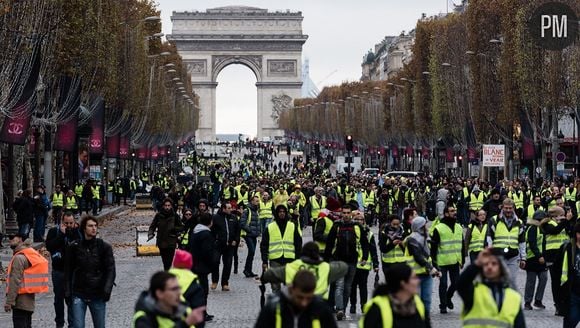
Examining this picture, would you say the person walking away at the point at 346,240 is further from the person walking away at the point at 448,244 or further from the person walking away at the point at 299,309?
the person walking away at the point at 299,309

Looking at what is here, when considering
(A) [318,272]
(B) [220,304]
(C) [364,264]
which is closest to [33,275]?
(C) [364,264]

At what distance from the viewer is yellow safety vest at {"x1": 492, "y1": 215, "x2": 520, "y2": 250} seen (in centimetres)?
2270

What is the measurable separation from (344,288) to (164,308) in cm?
1110

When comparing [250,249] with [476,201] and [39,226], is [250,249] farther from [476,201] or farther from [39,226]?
[476,201]

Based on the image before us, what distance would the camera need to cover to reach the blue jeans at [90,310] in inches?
703

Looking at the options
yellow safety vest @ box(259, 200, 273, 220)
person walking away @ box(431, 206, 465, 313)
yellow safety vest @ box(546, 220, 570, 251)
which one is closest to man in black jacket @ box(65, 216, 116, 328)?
person walking away @ box(431, 206, 465, 313)

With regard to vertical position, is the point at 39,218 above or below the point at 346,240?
below

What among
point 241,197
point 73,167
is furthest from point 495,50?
point 241,197

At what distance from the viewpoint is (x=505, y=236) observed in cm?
2277

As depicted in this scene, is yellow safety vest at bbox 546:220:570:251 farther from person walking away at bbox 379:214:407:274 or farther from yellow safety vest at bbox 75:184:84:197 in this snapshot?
yellow safety vest at bbox 75:184:84:197

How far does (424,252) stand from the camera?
2081cm

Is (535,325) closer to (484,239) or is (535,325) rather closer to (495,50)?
(484,239)

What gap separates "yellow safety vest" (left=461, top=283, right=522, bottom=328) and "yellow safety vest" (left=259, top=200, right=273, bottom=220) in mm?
25138

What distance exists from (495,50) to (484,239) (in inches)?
2043
